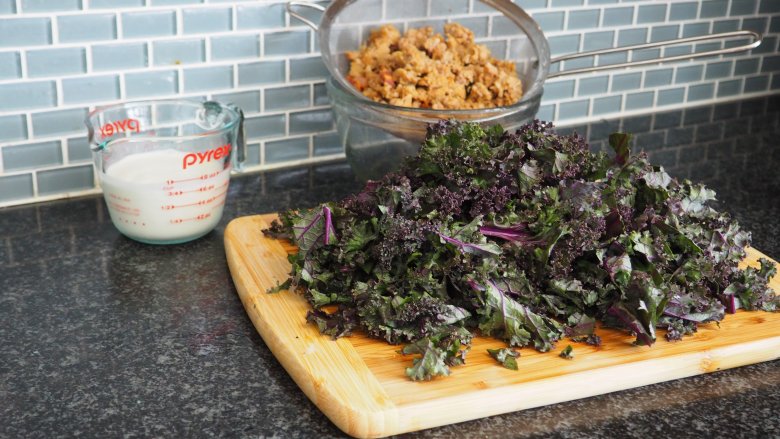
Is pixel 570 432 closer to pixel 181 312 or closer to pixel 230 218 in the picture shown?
pixel 181 312

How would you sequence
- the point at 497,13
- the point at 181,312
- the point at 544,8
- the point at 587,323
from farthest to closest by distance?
the point at 544,8
the point at 497,13
the point at 181,312
the point at 587,323

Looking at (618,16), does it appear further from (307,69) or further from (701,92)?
(307,69)

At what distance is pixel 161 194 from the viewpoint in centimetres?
132

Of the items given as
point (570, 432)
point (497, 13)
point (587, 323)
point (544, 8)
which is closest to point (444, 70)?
point (497, 13)

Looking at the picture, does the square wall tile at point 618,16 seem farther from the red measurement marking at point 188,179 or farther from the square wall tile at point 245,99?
the red measurement marking at point 188,179

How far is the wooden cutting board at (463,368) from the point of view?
966mm

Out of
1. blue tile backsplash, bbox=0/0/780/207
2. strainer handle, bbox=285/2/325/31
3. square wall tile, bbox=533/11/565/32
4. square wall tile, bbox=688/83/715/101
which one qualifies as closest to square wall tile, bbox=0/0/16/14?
blue tile backsplash, bbox=0/0/780/207

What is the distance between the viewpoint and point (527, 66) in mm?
1618

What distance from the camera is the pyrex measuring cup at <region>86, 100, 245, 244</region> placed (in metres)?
1.32

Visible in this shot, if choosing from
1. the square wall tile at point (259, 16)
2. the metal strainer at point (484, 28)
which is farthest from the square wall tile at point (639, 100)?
the square wall tile at point (259, 16)

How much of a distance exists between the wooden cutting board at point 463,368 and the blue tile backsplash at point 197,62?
1.63 feet

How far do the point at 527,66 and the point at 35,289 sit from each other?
35.5 inches

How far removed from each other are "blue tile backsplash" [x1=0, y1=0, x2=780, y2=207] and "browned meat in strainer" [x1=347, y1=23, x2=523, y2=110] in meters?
0.05

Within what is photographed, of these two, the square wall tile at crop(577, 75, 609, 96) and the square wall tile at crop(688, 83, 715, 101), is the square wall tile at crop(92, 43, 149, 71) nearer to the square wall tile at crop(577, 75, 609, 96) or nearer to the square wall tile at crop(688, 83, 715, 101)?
the square wall tile at crop(577, 75, 609, 96)
